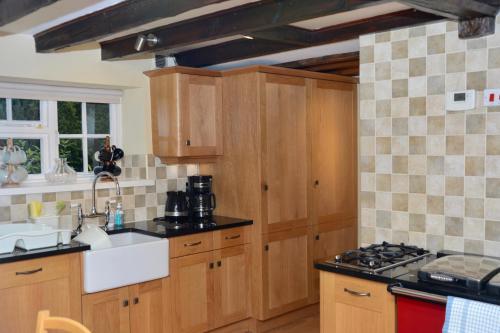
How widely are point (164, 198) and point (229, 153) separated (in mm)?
644

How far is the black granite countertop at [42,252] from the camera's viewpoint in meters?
2.93

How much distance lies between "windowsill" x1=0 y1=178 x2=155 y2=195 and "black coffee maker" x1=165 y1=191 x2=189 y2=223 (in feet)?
0.67

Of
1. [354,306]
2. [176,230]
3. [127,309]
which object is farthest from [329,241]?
[354,306]

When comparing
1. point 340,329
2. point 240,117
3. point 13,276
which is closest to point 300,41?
point 240,117

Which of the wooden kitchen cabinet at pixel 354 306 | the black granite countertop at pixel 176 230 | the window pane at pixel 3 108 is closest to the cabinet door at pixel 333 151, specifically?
the black granite countertop at pixel 176 230

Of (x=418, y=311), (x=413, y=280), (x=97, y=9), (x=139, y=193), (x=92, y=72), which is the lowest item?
(x=418, y=311)

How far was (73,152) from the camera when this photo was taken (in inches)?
158

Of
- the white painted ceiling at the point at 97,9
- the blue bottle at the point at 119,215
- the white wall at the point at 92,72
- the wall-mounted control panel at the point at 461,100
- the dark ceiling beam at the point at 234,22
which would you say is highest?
the white painted ceiling at the point at 97,9

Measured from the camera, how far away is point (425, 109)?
2820mm

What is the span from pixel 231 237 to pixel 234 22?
169 centimetres

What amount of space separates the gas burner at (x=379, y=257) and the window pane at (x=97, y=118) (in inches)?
90.9

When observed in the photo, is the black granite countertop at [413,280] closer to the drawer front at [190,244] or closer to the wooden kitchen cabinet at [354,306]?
the wooden kitchen cabinet at [354,306]

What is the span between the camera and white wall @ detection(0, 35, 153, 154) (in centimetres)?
346

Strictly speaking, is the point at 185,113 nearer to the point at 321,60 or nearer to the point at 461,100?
the point at 321,60
